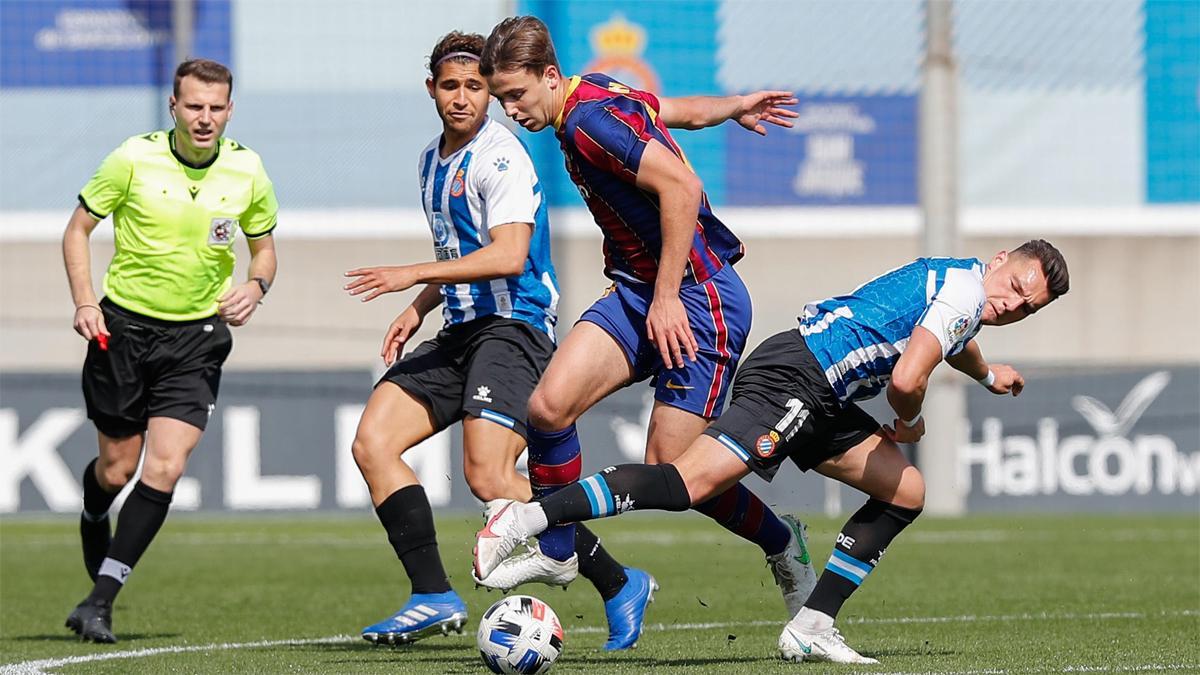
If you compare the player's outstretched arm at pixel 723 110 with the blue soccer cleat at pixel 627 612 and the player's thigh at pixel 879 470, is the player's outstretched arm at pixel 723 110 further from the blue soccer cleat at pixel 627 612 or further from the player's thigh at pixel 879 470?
the blue soccer cleat at pixel 627 612

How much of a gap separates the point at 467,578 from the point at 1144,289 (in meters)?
12.2

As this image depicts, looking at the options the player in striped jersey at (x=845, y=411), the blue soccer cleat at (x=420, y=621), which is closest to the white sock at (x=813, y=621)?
the player in striped jersey at (x=845, y=411)

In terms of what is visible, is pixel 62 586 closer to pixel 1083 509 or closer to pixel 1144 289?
pixel 1083 509

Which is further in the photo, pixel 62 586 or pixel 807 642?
pixel 62 586

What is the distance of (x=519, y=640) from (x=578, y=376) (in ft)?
3.24

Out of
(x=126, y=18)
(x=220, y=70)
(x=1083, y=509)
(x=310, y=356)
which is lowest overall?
(x=1083, y=509)

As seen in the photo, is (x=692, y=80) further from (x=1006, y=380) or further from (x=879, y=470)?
(x=879, y=470)

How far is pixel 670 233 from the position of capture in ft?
18.9

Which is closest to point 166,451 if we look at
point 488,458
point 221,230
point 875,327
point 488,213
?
point 221,230

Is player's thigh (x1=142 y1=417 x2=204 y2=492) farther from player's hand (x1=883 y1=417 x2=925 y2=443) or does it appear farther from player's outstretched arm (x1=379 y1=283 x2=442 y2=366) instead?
player's hand (x1=883 y1=417 x2=925 y2=443)

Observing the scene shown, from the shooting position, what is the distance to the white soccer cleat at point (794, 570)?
6.33 meters

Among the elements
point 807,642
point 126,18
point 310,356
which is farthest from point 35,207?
point 807,642

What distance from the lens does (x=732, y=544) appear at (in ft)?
41.8

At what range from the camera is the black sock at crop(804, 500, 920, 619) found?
5.85 meters
